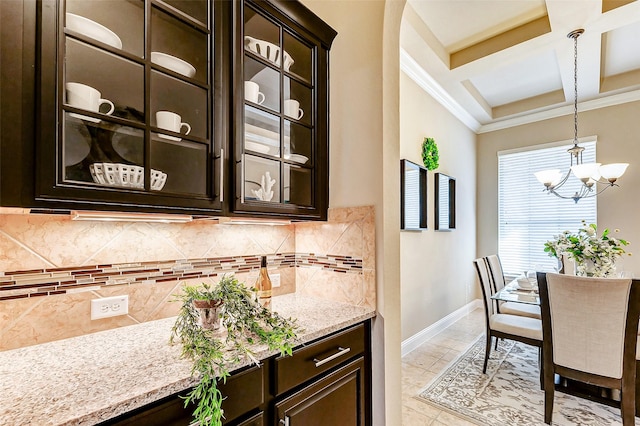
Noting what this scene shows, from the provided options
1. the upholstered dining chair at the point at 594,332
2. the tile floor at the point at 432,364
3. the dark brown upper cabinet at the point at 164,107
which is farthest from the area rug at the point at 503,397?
the dark brown upper cabinet at the point at 164,107

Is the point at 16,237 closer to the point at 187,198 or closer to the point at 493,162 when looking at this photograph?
the point at 187,198

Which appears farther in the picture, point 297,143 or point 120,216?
point 297,143

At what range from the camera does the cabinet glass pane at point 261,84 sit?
1361 millimetres

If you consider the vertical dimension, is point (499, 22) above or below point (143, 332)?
above

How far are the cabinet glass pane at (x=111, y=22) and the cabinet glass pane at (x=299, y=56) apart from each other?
667 millimetres

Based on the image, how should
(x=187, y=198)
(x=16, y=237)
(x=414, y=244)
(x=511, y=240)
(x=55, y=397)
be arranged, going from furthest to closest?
(x=511, y=240), (x=414, y=244), (x=187, y=198), (x=16, y=237), (x=55, y=397)

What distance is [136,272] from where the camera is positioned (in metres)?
1.29

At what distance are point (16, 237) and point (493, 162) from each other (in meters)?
5.46

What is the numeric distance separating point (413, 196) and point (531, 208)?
2.42 metres

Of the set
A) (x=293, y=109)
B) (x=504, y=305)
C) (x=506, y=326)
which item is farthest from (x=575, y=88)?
(x=293, y=109)

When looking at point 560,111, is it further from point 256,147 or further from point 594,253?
point 256,147

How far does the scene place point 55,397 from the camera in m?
0.75

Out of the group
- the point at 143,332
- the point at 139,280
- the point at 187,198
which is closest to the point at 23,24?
the point at 187,198

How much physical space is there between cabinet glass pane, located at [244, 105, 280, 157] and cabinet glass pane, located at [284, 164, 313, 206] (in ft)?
0.40
